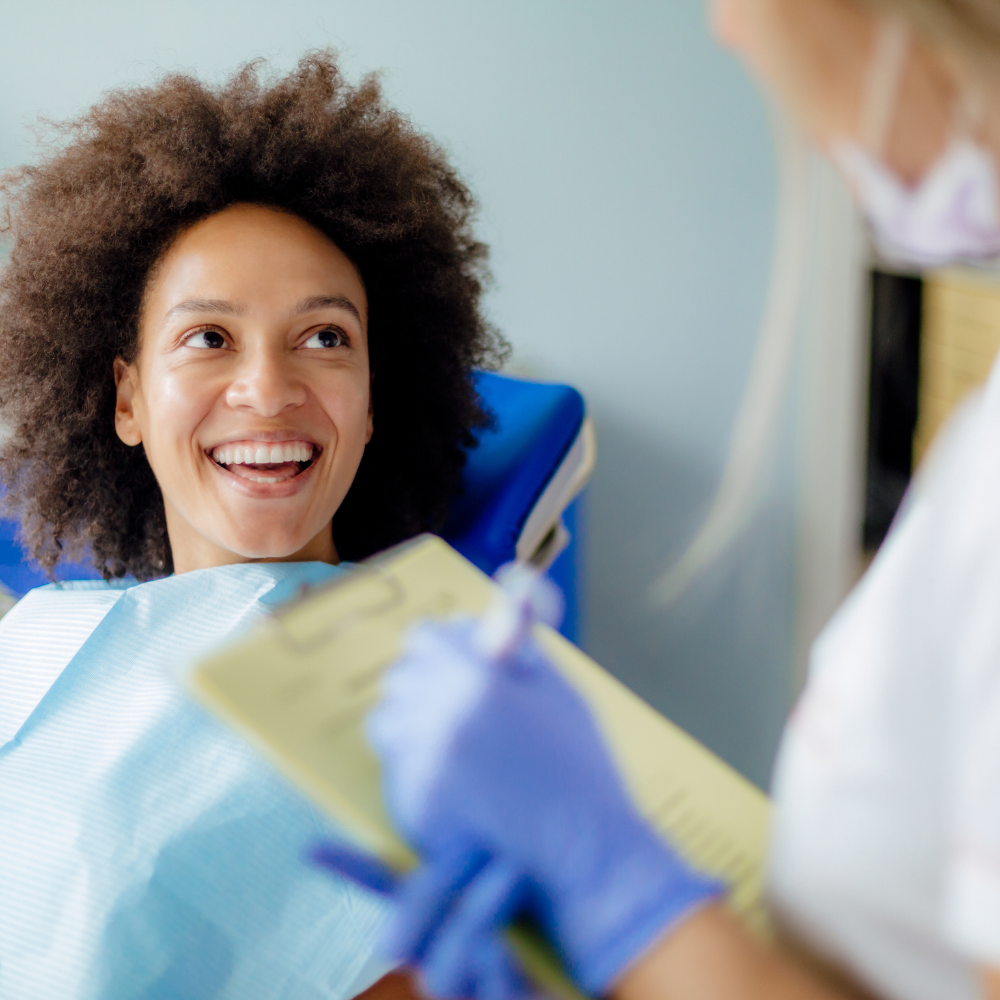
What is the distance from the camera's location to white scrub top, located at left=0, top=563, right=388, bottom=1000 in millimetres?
843

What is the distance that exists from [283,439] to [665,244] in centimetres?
101

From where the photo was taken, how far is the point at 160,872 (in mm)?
863

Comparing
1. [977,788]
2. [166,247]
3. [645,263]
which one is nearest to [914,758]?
[977,788]

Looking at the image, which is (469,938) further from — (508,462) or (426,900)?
(508,462)

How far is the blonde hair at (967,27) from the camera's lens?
1.46 feet

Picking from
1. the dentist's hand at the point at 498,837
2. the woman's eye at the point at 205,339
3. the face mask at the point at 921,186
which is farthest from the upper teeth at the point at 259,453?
the face mask at the point at 921,186

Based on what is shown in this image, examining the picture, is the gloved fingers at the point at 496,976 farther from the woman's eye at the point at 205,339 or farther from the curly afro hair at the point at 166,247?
the curly afro hair at the point at 166,247

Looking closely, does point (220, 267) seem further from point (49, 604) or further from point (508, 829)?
point (508, 829)

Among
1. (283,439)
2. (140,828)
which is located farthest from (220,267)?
(140,828)

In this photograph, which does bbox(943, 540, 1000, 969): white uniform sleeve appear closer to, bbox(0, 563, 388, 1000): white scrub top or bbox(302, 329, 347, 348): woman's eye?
bbox(0, 563, 388, 1000): white scrub top

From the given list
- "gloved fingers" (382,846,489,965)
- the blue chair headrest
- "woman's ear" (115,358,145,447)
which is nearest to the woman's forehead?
"woman's ear" (115,358,145,447)

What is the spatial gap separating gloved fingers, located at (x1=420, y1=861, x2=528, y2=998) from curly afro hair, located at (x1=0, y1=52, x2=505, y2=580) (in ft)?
3.05

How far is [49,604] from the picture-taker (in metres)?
1.27

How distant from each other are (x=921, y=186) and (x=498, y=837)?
39 centimetres
